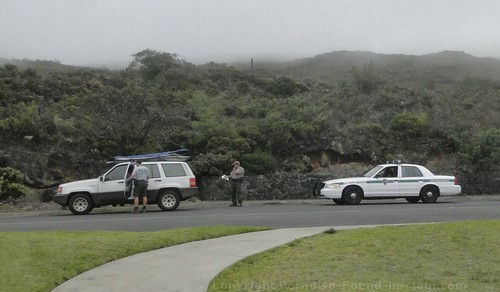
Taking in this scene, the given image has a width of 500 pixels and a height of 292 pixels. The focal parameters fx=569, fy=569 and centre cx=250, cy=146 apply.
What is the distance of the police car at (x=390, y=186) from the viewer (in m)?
20.6

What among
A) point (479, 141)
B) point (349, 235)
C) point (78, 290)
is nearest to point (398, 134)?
point (479, 141)

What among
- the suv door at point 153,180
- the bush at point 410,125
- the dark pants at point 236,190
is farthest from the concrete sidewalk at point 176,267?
the bush at point 410,125

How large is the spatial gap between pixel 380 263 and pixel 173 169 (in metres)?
11.9

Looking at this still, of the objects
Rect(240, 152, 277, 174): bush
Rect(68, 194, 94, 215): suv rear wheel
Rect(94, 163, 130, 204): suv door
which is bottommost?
Rect(68, 194, 94, 215): suv rear wheel

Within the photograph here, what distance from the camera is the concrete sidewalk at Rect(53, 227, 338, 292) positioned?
745 cm

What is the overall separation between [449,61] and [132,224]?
8822 centimetres

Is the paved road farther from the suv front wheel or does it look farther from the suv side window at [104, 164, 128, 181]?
the suv side window at [104, 164, 128, 181]

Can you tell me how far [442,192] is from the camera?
21.3 metres

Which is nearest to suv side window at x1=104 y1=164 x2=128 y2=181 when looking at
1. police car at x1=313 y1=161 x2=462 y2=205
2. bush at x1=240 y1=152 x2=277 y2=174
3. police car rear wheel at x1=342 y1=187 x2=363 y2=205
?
police car at x1=313 y1=161 x2=462 y2=205

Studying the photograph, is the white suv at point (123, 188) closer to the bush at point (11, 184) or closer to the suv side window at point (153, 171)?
the suv side window at point (153, 171)

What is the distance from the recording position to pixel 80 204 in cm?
1838

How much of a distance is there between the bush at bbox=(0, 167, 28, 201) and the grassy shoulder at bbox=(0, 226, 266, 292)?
37.3ft

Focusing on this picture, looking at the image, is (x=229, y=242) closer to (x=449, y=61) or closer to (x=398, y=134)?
(x=398, y=134)

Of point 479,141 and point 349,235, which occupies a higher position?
point 479,141
